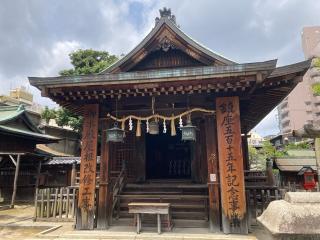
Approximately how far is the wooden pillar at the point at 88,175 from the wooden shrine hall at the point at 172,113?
3 cm

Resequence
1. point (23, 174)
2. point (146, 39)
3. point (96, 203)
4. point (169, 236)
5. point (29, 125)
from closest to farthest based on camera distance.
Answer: point (169, 236) → point (96, 203) → point (146, 39) → point (23, 174) → point (29, 125)

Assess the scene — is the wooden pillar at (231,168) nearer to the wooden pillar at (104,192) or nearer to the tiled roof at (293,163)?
the wooden pillar at (104,192)

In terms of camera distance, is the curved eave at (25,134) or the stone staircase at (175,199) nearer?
the stone staircase at (175,199)

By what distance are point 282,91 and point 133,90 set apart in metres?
5.23

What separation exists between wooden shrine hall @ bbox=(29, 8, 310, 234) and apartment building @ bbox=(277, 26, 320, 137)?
185ft

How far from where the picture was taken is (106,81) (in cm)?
854

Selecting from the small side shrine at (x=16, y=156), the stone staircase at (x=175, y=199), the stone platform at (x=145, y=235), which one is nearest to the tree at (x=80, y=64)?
the small side shrine at (x=16, y=156)

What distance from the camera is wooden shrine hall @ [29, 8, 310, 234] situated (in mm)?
8211

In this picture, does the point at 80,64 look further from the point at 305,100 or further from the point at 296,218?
the point at 305,100

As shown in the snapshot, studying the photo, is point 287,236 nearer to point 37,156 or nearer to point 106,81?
point 106,81

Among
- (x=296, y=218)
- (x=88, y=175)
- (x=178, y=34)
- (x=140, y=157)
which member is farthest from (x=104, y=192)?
(x=296, y=218)

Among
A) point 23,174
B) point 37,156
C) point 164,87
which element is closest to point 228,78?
point 164,87

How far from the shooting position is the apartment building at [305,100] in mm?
62875

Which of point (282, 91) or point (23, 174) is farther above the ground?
point (282, 91)
